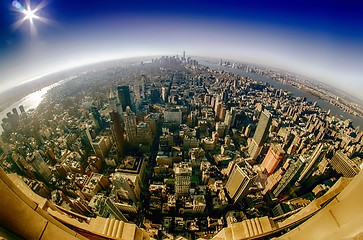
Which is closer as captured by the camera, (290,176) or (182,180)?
(182,180)

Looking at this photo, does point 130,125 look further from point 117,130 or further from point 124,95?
point 124,95

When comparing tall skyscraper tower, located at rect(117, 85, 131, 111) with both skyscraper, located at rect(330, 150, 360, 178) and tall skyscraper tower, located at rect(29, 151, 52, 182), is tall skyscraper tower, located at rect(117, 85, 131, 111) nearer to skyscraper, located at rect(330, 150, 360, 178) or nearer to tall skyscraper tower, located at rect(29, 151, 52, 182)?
tall skyscraper tower, located at rect(29, 151, 52, 182)

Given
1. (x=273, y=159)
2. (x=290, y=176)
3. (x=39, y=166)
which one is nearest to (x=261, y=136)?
(x=273, y=159)

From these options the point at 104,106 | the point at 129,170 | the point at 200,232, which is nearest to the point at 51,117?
the point at 104,106

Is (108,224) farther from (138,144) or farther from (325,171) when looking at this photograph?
(325,171)

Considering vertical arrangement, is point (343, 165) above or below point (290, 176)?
above

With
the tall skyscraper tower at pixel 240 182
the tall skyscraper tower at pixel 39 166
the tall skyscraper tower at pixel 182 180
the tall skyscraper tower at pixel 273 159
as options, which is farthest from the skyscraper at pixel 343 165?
the tall skyscraper tower at pixel 39 166
